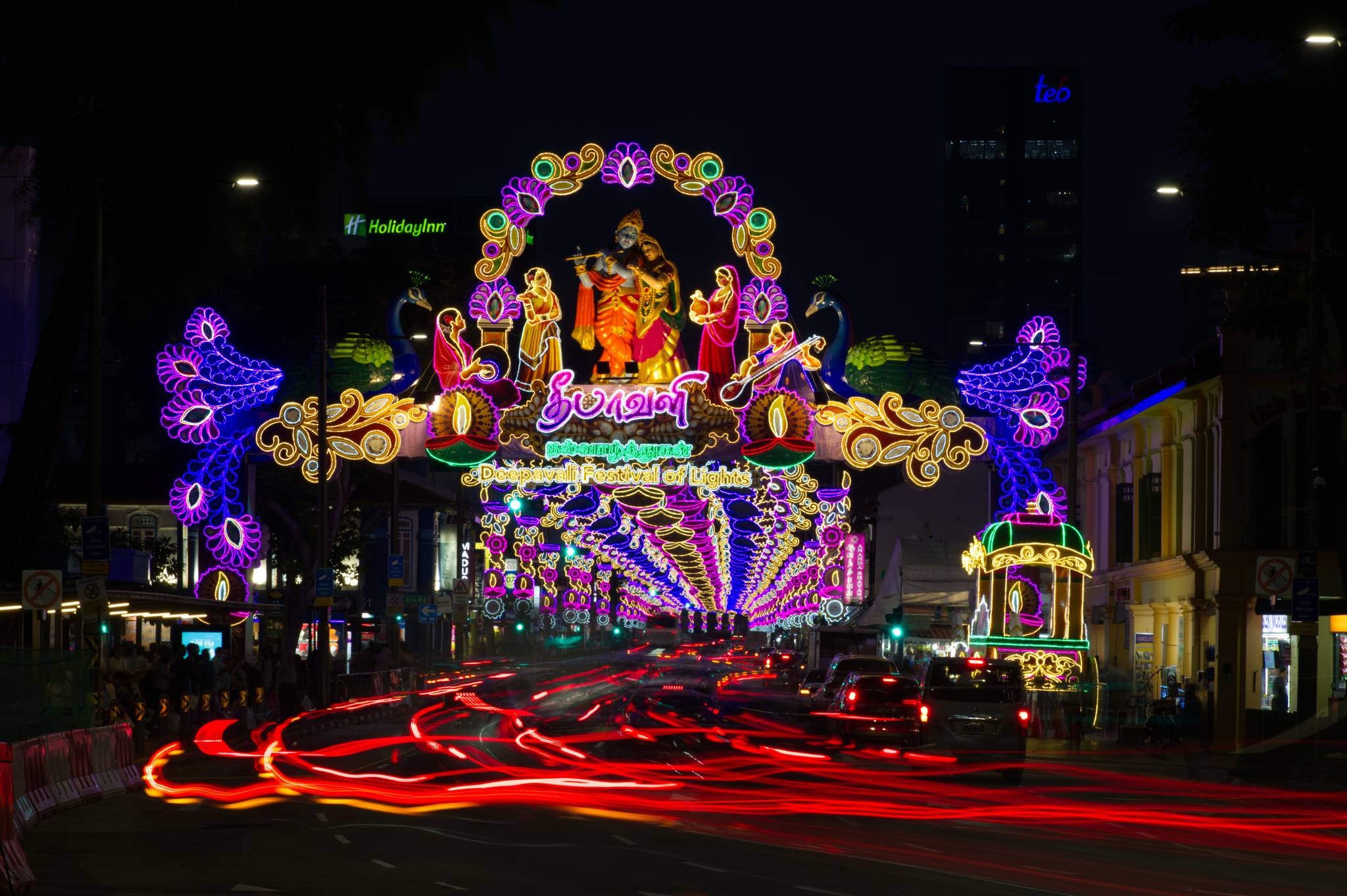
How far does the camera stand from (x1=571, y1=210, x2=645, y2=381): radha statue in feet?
129

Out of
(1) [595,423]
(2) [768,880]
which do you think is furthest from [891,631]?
(2) [768,880]

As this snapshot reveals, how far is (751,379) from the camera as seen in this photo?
3866 centimetres

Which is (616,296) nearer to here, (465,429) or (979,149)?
(465,429)

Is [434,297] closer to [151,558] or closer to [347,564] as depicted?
[151,558]

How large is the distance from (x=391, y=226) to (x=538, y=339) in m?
98.1

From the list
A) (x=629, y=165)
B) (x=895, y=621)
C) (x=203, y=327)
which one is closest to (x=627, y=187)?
(x=629, y=165)

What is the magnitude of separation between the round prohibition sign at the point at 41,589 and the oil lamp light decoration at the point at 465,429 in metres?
14.0

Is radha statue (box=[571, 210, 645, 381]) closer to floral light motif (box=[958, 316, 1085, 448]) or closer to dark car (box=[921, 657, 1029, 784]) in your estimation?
floral light motif (box=[958, 316, 1085, 448])

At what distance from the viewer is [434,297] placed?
2473 inches

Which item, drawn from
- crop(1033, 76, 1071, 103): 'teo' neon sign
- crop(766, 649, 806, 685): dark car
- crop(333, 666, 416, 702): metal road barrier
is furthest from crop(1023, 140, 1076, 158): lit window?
crop(333, 666, 416, 702): metal road barrier

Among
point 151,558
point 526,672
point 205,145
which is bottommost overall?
point 526,672

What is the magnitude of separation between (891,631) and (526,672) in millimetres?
26977

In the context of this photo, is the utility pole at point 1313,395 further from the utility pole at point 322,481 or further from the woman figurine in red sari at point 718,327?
the utility pole at point 322,481

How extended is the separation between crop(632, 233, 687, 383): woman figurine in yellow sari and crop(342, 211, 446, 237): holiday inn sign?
3589 inches
